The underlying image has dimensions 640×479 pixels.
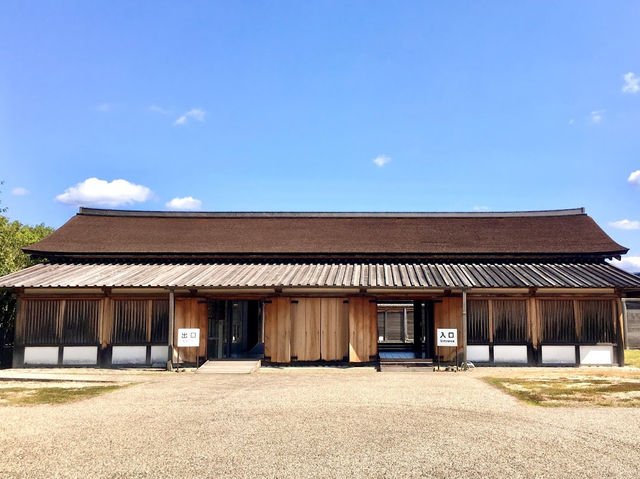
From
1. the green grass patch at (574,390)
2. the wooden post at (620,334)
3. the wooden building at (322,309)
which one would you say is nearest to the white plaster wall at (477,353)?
the wooden building at (322,309)

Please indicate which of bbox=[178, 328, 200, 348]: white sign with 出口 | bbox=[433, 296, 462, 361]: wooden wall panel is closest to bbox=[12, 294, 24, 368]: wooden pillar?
bbox=[178, 328, 200, 348]: white sign with 出口

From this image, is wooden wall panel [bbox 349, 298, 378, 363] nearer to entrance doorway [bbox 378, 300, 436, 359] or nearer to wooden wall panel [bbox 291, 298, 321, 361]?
entrance doorway [bbox 378, 300, 436, 359]

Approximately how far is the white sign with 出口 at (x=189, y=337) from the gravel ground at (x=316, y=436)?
4110 mm

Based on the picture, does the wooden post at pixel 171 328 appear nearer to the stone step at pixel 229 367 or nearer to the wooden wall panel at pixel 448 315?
the stone step at pixel 229 367

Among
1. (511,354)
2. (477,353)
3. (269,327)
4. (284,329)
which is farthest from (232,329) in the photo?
(511,354)

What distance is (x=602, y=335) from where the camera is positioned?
16.8 metres

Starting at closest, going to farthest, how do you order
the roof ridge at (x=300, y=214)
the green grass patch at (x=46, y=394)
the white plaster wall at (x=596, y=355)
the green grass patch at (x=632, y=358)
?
the green grass patch at (x=46, y=394) < the white plaster wall at (x=596, y=355) < the green grass patch at (x=632, y=358) < the roof ridge at (x=300, y=214)

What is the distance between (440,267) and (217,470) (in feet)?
45.9

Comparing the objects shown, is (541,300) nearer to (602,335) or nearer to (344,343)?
(602,335)

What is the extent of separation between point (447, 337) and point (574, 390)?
170 inches

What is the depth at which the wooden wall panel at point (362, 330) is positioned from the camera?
16703 mm

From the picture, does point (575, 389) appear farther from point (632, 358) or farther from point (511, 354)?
point (632, 358)

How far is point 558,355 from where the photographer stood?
16.8 metres

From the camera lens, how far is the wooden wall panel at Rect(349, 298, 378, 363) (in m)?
16.7
